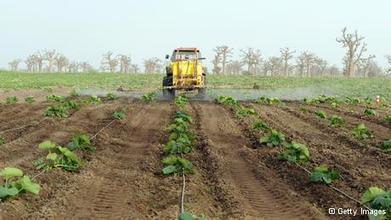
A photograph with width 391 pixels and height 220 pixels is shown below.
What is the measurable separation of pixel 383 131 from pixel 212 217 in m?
10.1

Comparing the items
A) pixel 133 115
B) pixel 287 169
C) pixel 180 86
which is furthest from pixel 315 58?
pixel 287 169

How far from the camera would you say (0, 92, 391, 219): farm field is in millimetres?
6633

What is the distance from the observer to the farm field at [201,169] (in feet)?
21.8

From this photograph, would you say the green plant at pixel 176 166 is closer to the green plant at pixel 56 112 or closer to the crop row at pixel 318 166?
the crop row at pixel 318 166

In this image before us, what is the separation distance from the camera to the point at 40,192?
23.2ft

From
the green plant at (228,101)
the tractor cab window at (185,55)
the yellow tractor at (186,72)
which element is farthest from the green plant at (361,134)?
the tractor cab window at (185,55)

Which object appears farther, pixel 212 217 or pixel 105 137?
pixel 105 137

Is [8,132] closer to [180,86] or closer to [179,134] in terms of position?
[179,134]

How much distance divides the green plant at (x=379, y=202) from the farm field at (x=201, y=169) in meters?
0.28

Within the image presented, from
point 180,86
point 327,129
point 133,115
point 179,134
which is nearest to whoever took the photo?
point 179,134

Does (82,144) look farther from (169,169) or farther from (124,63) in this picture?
(124,63)

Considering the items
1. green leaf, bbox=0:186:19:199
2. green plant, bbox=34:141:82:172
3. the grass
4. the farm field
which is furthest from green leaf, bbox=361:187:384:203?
the grass

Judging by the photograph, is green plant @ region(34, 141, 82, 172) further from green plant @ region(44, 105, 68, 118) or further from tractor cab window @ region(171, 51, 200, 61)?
tractor cab window @ region(171, 51, 200, 61)

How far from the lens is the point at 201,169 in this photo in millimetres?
9062
